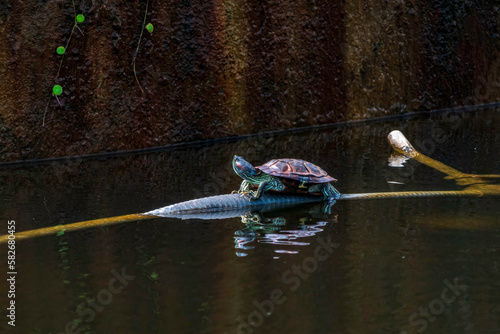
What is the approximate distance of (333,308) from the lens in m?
3.54

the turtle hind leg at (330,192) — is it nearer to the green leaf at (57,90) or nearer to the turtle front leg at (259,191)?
the turtle front leg at (259,191)

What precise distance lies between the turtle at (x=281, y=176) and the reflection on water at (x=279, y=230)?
0.64ft

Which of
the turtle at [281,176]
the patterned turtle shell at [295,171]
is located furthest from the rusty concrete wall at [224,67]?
the patterned turtle shell at [295,171]

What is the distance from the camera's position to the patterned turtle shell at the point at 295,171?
5.46m

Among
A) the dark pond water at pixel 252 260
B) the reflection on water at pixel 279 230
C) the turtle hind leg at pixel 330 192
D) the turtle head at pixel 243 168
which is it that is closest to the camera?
the dark pond water at pixel 252 260

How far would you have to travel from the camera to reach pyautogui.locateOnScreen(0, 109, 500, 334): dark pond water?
3459 millimetres

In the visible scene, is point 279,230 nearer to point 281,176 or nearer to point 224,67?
point 281,176

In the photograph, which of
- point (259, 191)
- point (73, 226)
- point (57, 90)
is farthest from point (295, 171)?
point (57, 90)

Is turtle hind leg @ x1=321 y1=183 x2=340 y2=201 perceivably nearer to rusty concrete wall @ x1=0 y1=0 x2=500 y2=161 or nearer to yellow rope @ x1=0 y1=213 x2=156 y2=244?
yellow rope @ x1=0 y1=213 x2=156 y2=244

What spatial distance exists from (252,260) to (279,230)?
0.66 metres

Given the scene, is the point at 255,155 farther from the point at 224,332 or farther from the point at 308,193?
the point at 224,332

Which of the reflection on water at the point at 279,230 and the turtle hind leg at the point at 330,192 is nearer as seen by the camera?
the reflection on water at the point at 279,230

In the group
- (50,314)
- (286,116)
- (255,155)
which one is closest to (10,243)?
(50,314)

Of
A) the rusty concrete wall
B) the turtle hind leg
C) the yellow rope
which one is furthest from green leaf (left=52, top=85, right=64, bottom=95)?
the turtle hind leg
